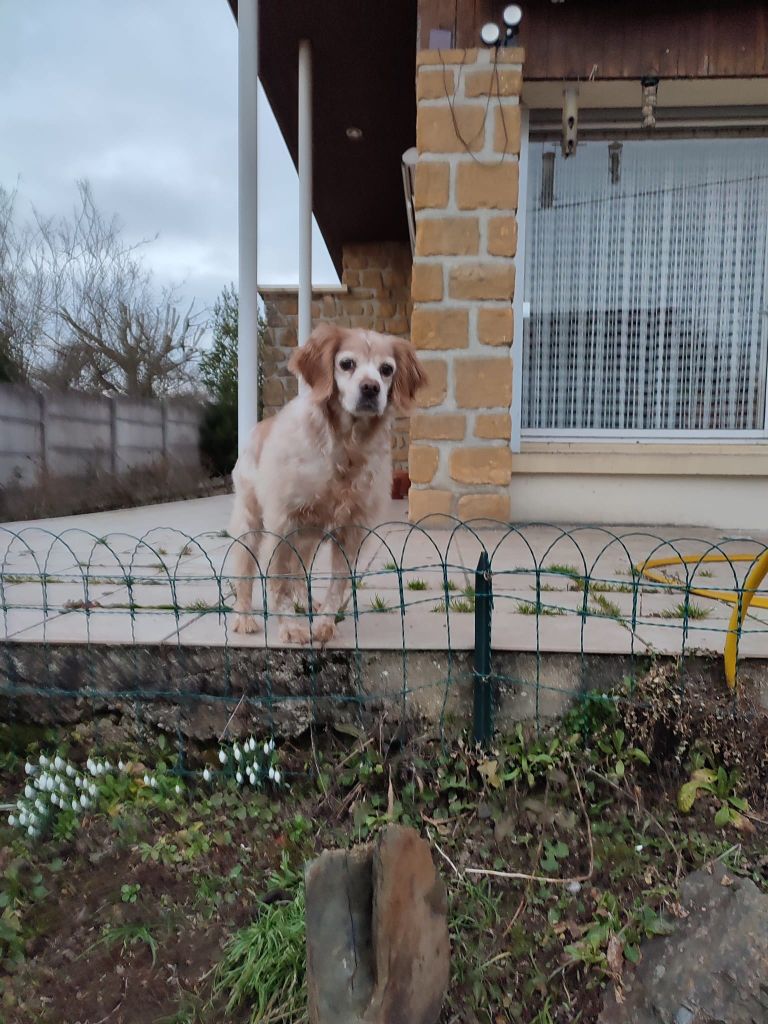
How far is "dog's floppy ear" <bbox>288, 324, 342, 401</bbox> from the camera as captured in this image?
2389 mm

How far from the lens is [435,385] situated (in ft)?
13.7

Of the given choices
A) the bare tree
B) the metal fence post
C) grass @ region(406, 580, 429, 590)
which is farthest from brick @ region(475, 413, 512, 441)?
the bare tree

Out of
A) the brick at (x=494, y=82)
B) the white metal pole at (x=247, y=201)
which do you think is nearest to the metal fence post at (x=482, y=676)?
the white metal pole at (x=247, y=201)

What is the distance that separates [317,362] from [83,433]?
17.5 ft

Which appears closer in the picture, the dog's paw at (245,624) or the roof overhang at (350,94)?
the dog's paw at (245,624)

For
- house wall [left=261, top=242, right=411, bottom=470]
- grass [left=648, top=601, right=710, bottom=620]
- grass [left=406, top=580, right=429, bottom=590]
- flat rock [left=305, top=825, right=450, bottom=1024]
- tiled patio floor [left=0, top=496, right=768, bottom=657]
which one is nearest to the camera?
flat rock [left=305, top=825, right=450, bottom=1024]

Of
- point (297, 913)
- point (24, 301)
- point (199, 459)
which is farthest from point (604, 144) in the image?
point (24, 301)

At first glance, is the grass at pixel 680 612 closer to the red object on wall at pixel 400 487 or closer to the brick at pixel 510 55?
the brick at pixel 510 55

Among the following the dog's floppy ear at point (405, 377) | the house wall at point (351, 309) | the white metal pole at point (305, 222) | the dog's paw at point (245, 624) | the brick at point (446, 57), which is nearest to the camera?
the dog's paw at point (245, 624)

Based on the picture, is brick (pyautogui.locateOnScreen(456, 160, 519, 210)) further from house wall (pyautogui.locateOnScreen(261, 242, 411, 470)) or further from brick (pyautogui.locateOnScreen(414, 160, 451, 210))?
house wall (pyautogui.locateOnScreen(261, 242, 411, 470))

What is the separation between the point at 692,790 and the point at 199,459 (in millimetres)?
8390

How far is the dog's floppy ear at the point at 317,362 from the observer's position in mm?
2389

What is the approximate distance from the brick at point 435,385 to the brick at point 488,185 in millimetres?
923

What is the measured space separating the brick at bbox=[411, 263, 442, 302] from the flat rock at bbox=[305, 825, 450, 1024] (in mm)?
3495
